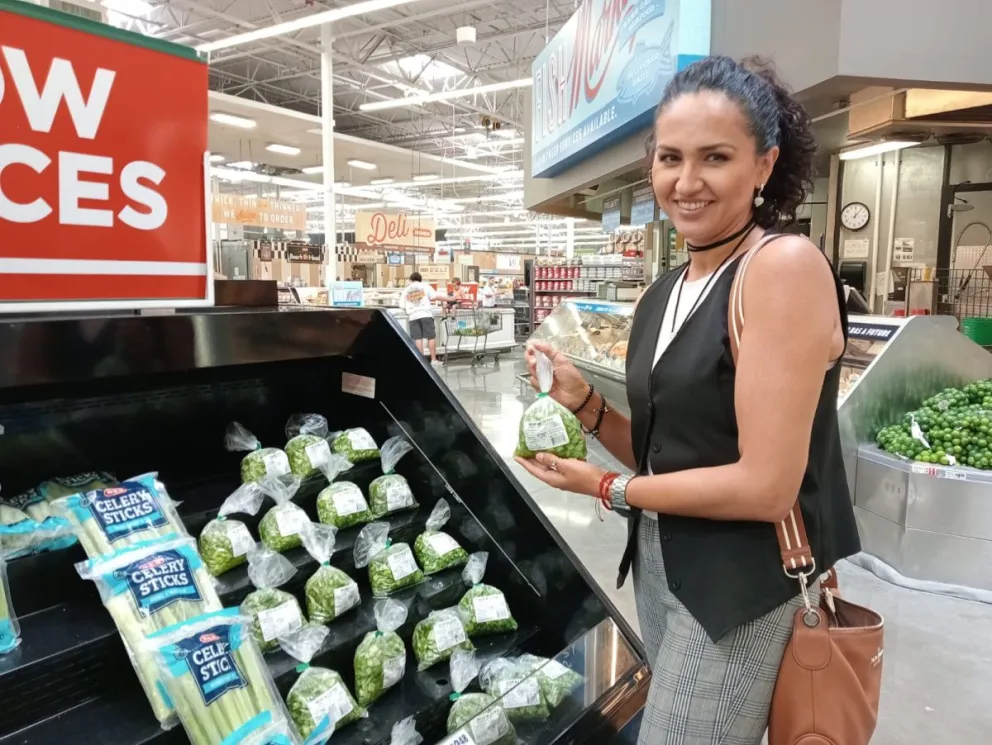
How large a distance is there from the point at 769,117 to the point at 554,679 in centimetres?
135

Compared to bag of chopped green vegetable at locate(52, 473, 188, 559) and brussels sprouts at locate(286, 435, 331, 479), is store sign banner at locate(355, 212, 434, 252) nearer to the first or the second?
brussels sprouts at locate(286, 435, 331, 479)

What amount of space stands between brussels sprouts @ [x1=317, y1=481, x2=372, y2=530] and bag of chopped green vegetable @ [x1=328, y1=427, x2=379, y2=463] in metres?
0.11

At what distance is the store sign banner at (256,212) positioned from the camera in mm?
13273

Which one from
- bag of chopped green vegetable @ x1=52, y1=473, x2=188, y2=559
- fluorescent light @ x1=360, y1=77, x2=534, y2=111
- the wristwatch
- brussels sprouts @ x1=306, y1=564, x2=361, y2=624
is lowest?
brussels sprouts @ x1=306, y1=564, x2=361, y2=624

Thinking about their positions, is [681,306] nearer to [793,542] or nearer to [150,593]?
[793,542]

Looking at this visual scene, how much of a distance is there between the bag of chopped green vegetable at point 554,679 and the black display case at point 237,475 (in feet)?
0.09

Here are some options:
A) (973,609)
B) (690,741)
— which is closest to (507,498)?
(690,741)

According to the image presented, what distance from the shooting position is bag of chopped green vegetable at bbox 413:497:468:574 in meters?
1.86

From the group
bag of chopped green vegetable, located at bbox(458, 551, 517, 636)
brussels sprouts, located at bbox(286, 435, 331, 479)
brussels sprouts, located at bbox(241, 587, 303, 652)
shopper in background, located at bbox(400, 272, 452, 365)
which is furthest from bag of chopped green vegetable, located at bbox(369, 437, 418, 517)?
shopper in background, located at bbox(400, 272, 452, 365)

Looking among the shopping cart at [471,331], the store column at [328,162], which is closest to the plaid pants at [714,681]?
the store column at [328,162]

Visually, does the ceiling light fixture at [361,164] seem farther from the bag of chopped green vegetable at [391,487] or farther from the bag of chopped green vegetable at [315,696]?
the bag of chopped green vegetable at [315,696]

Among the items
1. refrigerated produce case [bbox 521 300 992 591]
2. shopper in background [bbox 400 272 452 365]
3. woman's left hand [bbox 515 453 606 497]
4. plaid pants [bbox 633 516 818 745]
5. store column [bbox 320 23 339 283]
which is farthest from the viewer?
shopper in background [bbox 400 272 452 365]

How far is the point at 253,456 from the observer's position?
5.74 feet

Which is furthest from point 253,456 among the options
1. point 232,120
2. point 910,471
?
point 232,120
